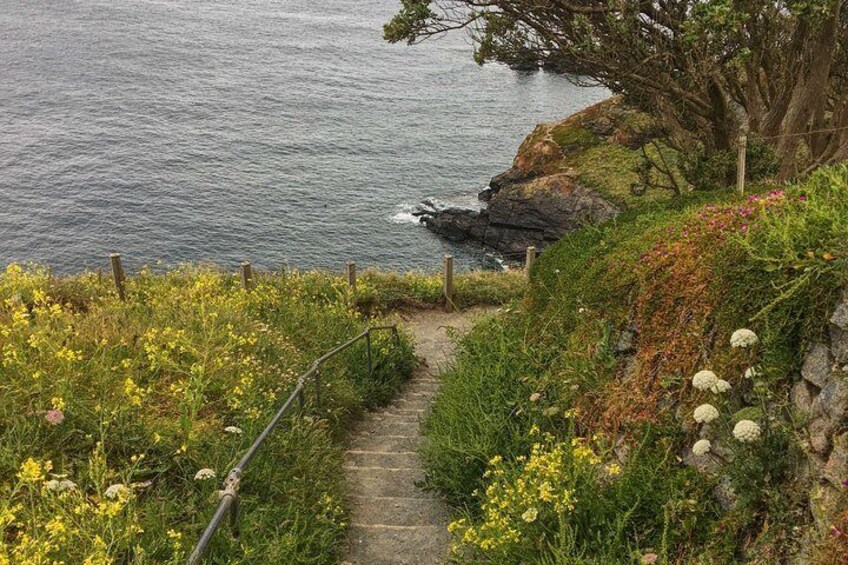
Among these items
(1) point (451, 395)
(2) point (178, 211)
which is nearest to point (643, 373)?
(1) point (451, 395)

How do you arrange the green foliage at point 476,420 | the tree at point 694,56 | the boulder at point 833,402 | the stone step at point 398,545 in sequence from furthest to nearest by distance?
the tree at point 694,56
the green foliage at point 476,420
the stone step at point 398,545
the boulder at point 833,402

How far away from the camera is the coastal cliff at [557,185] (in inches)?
1224

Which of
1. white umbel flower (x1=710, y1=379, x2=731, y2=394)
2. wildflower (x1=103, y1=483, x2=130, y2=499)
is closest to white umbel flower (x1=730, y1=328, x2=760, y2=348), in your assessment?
white umbel flower (x1=710, y1=379, x2=731, y2=394)

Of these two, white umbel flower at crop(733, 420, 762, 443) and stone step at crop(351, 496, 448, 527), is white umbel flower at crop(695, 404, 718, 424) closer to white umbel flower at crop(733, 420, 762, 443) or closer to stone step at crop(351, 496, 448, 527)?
white umbel flower at crop(733, 420, 762, 443)

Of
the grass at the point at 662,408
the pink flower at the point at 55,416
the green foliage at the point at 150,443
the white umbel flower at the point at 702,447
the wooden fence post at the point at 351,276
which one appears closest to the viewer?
the grass at the point at 662,408

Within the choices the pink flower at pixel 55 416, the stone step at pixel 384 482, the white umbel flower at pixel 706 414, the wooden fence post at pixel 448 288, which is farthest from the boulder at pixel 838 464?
the wooden fence post at pixel 448 288

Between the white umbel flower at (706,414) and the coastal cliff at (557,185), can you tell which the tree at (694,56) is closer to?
the white umbel flower at (706,414)

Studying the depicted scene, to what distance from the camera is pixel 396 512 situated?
7027mm

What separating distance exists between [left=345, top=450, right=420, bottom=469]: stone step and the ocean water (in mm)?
25059

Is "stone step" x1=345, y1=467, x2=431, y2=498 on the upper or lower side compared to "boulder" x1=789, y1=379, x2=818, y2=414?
lower

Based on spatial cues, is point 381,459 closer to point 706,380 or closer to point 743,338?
point 706,380

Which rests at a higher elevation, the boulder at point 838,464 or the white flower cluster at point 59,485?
the boulder at point 838,464

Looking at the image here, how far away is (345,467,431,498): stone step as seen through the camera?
7465mm

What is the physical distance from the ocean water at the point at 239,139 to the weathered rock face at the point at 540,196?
1739 mm
